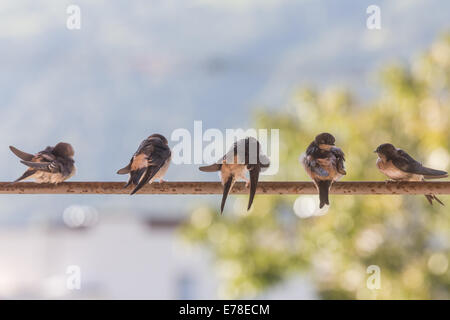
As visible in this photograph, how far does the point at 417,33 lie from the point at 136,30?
6.26m

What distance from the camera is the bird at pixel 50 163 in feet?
5.50

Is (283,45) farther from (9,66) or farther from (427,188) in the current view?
(427,188)

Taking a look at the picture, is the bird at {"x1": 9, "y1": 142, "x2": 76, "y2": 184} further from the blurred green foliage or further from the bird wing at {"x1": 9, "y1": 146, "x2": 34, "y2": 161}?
the blurred green foliage

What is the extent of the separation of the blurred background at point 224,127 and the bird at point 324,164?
0.31 m

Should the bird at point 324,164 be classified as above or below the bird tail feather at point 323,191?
above

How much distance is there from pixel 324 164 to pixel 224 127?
9.11 feet

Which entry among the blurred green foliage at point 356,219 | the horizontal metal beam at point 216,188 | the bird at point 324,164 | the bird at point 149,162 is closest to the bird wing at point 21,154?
the horizontal metal beam at point 216,188

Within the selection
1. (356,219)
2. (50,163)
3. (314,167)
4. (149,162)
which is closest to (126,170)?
(149,162)

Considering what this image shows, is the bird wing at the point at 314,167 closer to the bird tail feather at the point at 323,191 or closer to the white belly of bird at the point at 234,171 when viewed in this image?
the bird tail feather at the point at 323,191

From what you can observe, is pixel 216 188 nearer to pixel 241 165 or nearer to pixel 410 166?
pixel 241 165

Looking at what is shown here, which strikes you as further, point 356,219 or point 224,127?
point 224,127

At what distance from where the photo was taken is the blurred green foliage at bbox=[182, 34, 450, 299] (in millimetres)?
4145

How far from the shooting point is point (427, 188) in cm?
147

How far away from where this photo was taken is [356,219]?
13.8ft
